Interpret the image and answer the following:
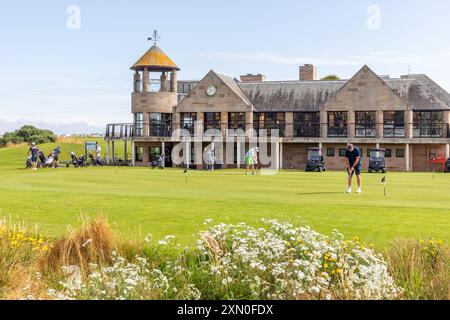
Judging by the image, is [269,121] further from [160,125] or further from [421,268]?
[421,268]

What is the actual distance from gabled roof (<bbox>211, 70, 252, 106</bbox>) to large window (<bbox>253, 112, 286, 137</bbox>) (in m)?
1.90

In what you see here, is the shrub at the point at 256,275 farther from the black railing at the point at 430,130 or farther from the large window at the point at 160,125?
the large window at the point at 160,125

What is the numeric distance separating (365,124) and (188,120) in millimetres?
18070

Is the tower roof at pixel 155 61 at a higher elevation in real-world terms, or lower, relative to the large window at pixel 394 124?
higher

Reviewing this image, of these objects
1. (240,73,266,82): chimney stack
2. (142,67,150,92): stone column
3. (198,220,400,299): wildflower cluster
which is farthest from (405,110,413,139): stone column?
(198,220,400,299): wildflower cluster

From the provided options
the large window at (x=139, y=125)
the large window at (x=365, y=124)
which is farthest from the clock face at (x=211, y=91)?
the large window at (x=365, y=124)

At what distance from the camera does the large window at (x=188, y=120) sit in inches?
2431

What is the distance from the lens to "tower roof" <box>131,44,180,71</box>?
6059 centimetres

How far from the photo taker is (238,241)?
37.4 ft

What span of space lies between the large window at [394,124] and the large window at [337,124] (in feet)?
12.7

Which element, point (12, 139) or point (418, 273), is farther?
point (12, 139)
